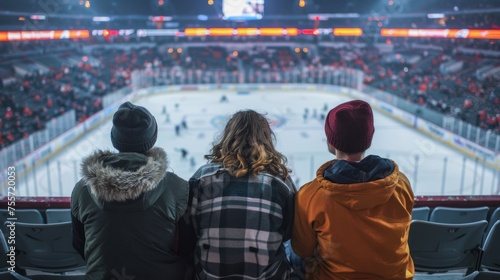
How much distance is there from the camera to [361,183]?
1709mm

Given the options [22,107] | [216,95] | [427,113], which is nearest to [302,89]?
[216,95]

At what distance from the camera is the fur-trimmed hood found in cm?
164

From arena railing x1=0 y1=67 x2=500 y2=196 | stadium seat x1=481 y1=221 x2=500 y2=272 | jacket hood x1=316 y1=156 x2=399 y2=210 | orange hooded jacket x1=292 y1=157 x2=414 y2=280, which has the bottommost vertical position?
arena railing x1=0 y1=67 x2=500 y2=196

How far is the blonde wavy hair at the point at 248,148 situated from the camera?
5.92ft

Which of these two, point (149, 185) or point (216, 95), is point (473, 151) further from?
point (216, 95)

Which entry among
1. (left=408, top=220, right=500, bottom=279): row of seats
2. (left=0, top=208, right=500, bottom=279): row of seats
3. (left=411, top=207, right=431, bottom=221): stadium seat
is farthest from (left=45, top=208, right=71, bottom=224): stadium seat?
(left=411, top=207, right=431, bottom=221): stadium seat

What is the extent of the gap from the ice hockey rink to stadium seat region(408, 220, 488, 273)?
1973mm

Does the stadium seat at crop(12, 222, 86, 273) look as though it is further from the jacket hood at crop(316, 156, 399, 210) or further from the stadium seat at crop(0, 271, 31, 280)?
the jacket hood at crop(316, 156, 399, 210)

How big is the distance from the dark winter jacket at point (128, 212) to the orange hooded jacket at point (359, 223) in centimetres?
56

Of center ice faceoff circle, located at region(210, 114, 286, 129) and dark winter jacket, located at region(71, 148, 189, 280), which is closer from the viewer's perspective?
dark winter jacket, located at region(71, 148, 189, 280)

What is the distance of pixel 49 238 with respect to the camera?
8.19 feet

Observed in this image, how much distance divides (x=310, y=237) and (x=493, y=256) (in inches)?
58.4

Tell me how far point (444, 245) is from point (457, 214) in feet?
1.81

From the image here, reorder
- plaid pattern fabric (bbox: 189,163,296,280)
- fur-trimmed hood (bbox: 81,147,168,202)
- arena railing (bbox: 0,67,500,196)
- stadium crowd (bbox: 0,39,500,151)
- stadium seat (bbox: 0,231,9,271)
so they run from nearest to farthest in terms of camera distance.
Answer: fur-trimmed hood (bbox: 81,147,168,202)
plaid pattern fabric (bbox: 189,163,296,280)
stadium seat (bbox: 0,231,9,271)
stadium crowd (bbox: 0,39,500,151)
arena railing (bbox: 0,67,500,196)
